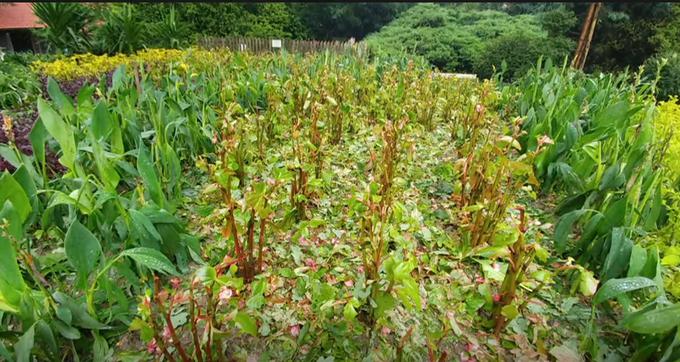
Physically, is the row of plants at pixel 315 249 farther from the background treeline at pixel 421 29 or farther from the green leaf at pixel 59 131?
the background treeline at pixel 421 29

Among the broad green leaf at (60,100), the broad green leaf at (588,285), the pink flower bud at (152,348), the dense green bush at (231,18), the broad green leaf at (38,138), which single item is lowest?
the pink flower bud at (152,348)

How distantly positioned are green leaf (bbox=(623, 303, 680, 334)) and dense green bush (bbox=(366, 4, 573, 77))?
10482mm

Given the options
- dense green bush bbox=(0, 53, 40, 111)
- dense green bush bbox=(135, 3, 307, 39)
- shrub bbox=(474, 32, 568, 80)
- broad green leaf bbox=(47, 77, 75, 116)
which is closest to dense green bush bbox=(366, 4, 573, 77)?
shrub bbox=(474, 32, 568, 80)

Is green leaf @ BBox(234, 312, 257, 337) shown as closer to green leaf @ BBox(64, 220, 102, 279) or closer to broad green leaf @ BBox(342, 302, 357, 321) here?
broad green leaf @ BBox(342, 302, 357, 321)

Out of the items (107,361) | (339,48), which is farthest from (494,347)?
(339,48)

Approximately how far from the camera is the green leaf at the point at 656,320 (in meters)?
1.01

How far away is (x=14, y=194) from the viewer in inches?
50.0

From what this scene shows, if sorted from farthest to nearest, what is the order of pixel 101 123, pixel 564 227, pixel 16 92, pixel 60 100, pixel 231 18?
pixel 231 18 → pixel 16 92 → pixel 60 100 → pixel 101 123 → pixel 564 227

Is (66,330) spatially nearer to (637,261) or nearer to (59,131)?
(59,131)

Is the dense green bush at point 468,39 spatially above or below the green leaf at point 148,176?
above

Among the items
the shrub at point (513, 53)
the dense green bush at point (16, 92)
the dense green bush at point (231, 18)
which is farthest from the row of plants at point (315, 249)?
the dense green bush at point (231, 18)

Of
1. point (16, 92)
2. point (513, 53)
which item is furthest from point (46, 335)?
point (513, 53)

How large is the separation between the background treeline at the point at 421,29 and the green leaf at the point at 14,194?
4.60m

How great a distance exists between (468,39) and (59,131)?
21418mm
